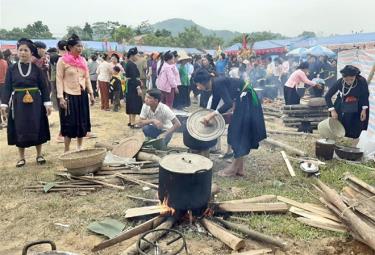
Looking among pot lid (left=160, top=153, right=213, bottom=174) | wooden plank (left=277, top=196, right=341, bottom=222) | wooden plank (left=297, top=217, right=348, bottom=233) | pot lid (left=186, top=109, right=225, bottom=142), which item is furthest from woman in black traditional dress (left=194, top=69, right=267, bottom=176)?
wooden plank (left=297, top=217, right=348, bottom=233)

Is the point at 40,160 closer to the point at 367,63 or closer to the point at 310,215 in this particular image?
the point at 310,215

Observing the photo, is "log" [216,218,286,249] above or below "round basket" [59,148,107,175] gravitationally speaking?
below

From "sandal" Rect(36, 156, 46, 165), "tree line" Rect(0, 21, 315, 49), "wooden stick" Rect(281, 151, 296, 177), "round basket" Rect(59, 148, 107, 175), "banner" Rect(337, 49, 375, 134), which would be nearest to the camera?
"round basket" Rect(59, 148, 107, 175)

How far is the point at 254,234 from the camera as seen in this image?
4.02 metres

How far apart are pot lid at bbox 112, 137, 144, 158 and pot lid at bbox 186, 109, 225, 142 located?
4.09 ft

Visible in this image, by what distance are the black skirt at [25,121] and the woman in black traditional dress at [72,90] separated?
0.40m

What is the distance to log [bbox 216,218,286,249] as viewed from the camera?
12.6 ft

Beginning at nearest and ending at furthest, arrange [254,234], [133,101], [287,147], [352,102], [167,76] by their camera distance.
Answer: [254,234], [352,102], [287,147], [133,101], [167,76]

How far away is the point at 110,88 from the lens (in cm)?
1376

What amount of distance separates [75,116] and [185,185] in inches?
136

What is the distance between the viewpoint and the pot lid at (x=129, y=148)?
6.55 metres

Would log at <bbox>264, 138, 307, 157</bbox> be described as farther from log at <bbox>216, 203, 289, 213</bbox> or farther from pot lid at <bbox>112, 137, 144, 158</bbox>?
pot lid at <bbox>112, 137, 144, 158</bbox>

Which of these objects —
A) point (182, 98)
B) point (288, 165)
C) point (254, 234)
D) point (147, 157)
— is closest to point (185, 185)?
point (254, 234)

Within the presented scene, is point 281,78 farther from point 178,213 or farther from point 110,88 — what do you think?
point 178,213
